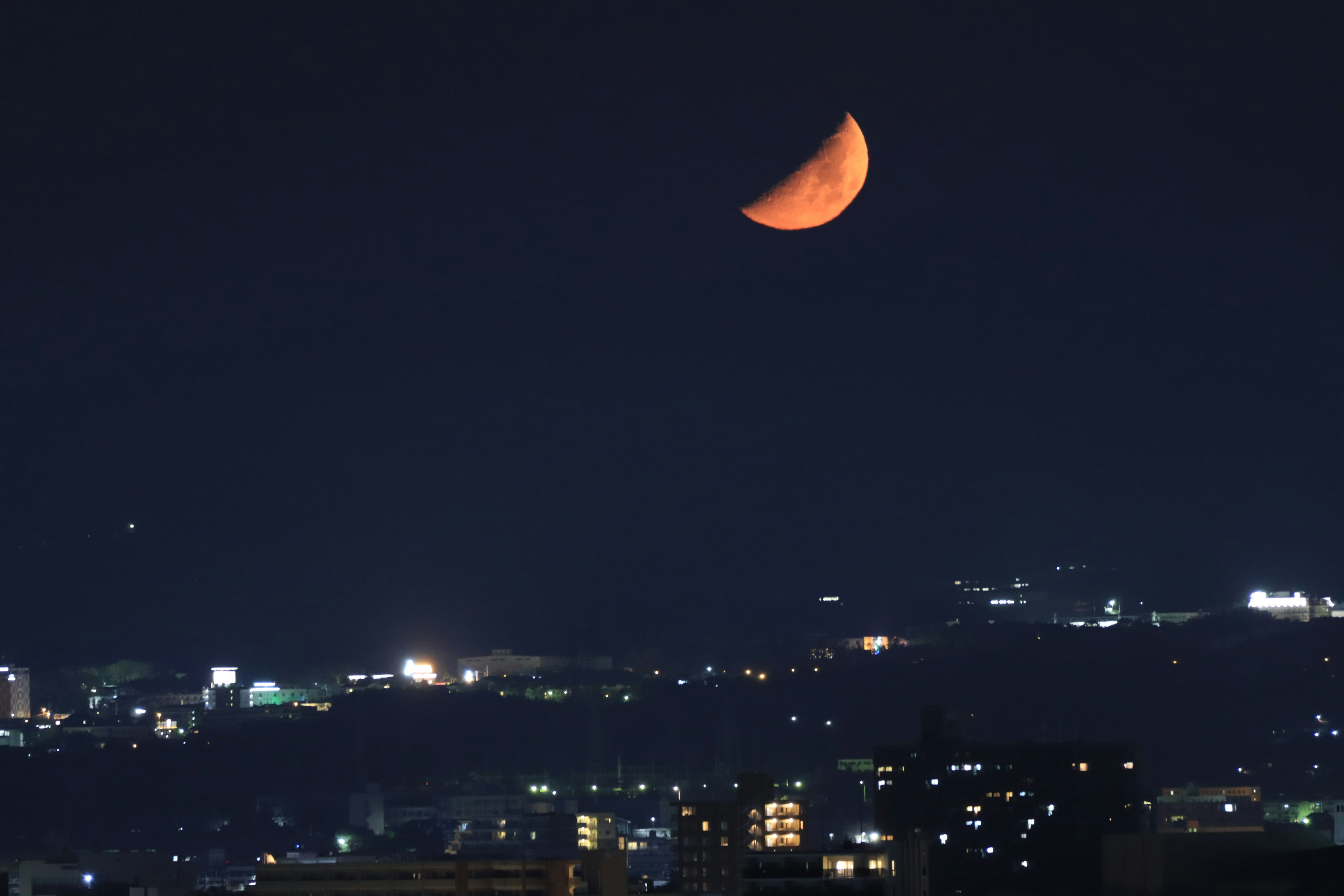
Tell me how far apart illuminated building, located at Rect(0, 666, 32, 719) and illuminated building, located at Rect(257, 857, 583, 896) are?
84.7m

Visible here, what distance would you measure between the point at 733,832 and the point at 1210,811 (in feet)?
73.7

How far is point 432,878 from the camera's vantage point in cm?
2486

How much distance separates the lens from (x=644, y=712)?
308 ft

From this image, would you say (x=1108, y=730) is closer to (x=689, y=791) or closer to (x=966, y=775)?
(x=689, y=791)

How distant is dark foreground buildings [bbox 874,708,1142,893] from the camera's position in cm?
5050

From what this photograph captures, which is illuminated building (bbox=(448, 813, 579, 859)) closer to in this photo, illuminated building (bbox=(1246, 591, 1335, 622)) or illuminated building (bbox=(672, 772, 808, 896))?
illuminated building (bbox=(672, 772, 808, 896))

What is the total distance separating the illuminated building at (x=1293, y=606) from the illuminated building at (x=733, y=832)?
57.0 m

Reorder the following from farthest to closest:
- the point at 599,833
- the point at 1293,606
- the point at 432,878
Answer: the point at 1293,606 < the point at 599,833 < the point at 432,878

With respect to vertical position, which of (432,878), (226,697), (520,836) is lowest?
(520,836)

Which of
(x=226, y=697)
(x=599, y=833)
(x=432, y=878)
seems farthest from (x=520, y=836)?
(x=226, y=697)

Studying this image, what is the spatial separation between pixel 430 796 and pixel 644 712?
559 inches

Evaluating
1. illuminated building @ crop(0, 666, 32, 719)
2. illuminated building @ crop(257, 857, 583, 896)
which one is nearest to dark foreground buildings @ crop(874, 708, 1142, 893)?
illuminated building @ crop(257, 857, 583, 896)

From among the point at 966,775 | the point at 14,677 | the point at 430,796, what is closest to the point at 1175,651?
the point at 430,796

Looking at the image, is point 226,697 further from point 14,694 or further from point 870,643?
point 870,643
